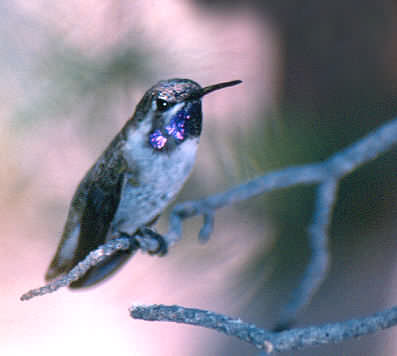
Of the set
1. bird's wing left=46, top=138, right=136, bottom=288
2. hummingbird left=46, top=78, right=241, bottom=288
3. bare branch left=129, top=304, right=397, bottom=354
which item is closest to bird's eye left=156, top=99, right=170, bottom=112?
hummingbird left=46, top=78, right=241, bottom=288

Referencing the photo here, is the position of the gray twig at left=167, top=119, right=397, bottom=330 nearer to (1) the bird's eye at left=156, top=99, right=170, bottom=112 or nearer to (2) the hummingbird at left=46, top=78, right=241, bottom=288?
(2) the hummingbird at left=46, top=78, right=241, bottom=288

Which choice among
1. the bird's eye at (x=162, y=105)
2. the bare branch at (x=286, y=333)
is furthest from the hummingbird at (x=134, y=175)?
the bare branch at (x=286, y=333)

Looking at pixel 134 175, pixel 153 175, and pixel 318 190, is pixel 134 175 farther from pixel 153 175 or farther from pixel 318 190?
pixel 318 190

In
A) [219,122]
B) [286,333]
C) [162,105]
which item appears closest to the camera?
[286,333]

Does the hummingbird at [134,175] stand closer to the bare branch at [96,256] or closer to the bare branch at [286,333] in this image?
the bare branch at [96,256]

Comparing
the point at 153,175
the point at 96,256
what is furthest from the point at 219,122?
the point at 96,256

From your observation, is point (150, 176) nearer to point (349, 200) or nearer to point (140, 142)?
point (140, 142)
